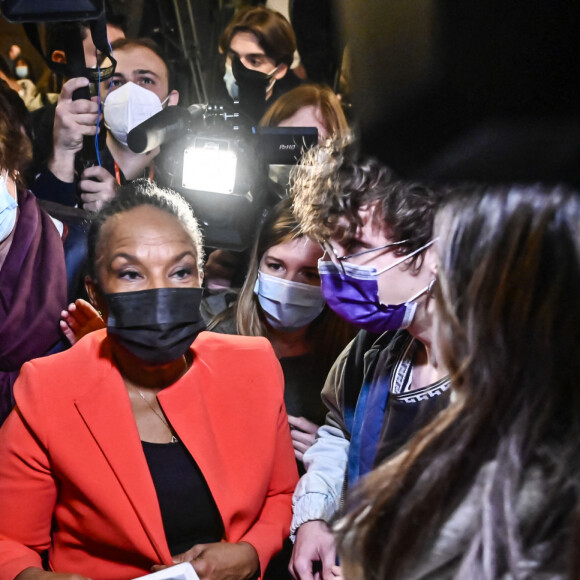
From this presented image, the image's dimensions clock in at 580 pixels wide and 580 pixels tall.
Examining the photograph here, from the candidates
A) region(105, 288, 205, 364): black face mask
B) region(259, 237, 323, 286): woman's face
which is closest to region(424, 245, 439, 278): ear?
region(259, 237, 323, 286): woman's face

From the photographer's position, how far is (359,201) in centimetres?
185

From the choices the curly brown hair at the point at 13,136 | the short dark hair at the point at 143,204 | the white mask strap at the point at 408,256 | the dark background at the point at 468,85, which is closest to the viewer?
the dark background at the point at 468,85

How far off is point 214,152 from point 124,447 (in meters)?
1.00

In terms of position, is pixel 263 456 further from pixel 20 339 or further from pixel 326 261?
pixel 20 339

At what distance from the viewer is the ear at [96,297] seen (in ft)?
6.44

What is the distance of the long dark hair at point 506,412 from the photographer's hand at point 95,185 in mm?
1405

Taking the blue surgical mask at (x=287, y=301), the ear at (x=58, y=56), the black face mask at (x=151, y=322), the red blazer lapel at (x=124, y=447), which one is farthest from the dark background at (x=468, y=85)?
the ear at (x=58, y=56)

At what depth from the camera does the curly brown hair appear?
7.15 ft

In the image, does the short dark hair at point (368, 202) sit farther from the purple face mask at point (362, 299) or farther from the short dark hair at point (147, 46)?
the short dark hair at point (147, 46)

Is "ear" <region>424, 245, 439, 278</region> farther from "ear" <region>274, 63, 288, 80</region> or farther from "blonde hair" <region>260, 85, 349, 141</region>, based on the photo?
"ear" <region>274, 63, 288, 80</region>

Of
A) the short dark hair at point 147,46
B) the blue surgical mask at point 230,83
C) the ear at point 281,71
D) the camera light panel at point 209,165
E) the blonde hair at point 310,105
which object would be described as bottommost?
the camera light panel at point 209,165

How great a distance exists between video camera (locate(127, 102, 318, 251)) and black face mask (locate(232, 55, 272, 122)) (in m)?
0.06

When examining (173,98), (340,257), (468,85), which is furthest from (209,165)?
(468,85)

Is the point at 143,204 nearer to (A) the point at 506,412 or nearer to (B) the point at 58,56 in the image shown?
(B) the point at 58,56
